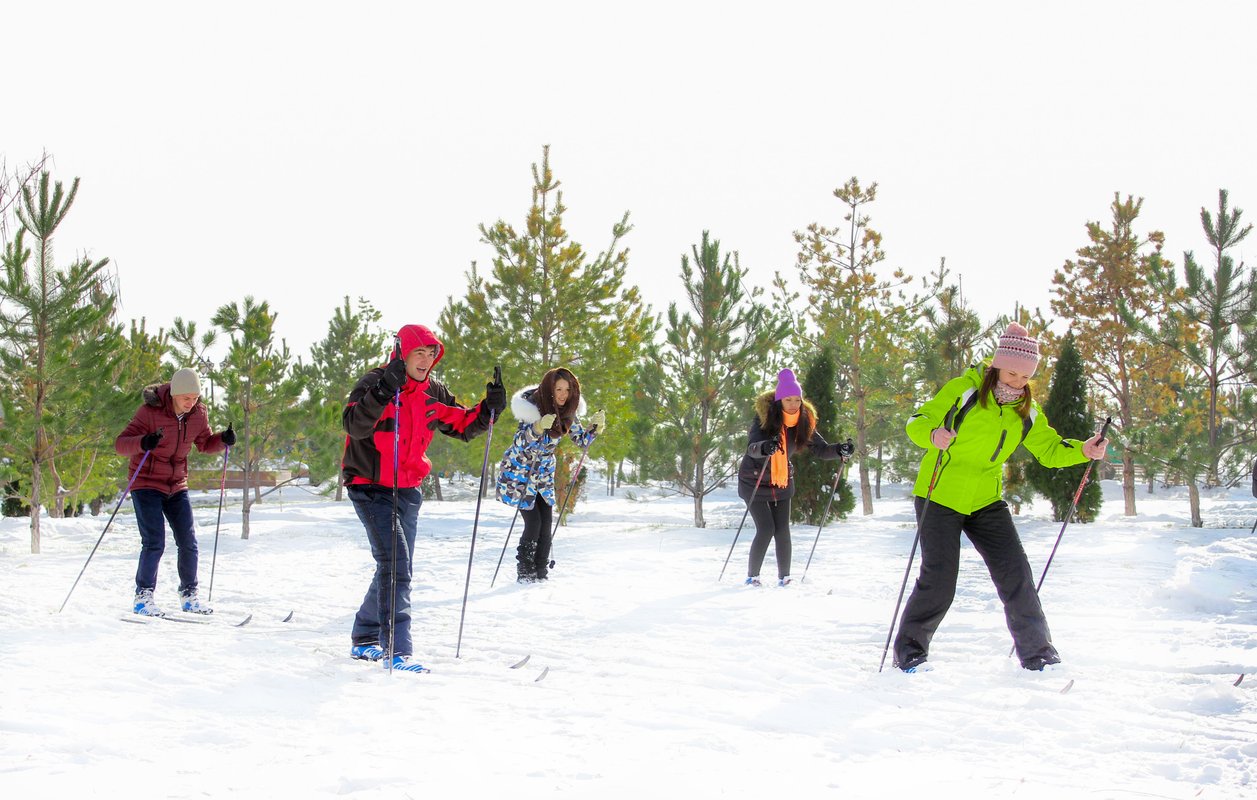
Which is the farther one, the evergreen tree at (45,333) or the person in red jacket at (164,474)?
the evergreen tree at (45,333)

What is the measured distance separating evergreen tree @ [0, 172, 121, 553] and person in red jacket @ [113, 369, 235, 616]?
478 cm

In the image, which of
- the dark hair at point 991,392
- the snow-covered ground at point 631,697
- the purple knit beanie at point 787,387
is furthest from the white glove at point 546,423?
the dark hair at point 991,392

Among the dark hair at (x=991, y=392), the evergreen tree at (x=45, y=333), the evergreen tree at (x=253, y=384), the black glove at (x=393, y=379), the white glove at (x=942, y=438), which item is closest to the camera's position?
the black glove at (x=393, y=379)

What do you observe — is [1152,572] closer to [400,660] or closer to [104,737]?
[400,660]

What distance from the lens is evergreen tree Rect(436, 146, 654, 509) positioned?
16984 millimetres

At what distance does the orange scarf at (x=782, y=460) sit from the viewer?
23.5 feet

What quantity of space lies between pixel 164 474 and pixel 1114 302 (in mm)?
19392

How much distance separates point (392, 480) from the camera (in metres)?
4.31

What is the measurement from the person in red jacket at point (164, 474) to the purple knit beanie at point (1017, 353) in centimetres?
478

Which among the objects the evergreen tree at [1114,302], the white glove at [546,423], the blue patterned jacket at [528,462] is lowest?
the blue patterned jacket at [528,462]

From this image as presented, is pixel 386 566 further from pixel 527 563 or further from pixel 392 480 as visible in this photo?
pixel 527 563

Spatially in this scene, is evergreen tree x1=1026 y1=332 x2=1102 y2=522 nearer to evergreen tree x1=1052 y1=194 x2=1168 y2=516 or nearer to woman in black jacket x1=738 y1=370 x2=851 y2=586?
evergreen tree x1=1052 y1=194 x2=1168 y2=516

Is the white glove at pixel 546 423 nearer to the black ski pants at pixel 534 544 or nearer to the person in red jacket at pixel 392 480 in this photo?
the black ski pants at pixel 534 544

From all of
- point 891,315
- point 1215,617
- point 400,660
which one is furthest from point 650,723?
point 891,315
